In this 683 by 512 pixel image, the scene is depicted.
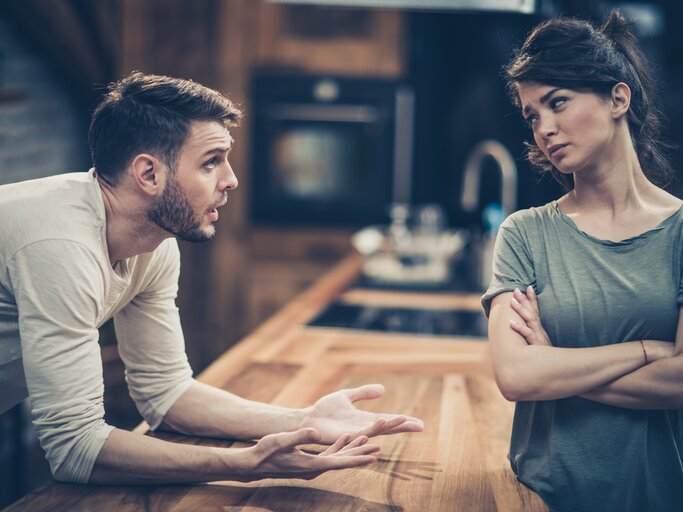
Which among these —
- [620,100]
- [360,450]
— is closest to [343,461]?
[360,450]

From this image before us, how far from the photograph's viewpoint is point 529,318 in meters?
1.43

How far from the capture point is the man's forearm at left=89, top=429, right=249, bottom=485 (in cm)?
141

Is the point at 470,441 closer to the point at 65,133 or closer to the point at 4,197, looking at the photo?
the point at 4,197

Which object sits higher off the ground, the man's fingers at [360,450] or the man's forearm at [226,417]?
the man's fingers at [360,450]

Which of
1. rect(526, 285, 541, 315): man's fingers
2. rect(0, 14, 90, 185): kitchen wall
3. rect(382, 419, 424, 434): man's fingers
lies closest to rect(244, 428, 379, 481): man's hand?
rect(382, 419, 424, 434): man's fingers

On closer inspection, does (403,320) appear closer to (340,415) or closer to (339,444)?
(340,415)

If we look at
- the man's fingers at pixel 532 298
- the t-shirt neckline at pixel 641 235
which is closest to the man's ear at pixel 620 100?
the t-shirt neckline at pixel 641 235

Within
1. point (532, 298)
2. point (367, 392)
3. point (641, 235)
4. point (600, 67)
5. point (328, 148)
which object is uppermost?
point (600, 67)

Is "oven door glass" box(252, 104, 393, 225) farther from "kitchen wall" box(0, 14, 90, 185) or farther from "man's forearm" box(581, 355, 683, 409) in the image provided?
"man's forearm" box(581, 355, 683, 409)

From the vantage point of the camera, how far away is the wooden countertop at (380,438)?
54.8 inches

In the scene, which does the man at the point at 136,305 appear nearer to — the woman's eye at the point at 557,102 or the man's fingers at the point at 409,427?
the man's fingers at the point at 409,427

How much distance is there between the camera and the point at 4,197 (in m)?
1.50

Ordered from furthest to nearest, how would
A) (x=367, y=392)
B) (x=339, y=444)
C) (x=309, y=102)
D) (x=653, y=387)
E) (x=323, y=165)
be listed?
1. (x=323, y=165)
2. (x=309, y=102)
3. (x=367, y=392)
4. (x=339, y=444)
5. (x=653, y=387)

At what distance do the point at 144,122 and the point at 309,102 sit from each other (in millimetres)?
2812
